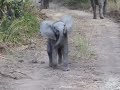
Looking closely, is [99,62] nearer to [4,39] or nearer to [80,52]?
[80,52]

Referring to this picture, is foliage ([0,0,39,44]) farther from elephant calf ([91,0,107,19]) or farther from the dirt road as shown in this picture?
elephant calf ([91,0,107,19])

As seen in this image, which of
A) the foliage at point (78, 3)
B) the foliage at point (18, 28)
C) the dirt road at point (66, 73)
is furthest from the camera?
the foliage at point (78, 3)

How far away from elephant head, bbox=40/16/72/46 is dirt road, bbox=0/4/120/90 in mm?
626

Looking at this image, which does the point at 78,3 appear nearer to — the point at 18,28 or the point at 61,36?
the point at 18,28

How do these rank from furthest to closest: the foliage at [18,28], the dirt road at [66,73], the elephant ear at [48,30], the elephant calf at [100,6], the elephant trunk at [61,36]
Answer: the elephant calf at [100,6]
the foliage at [18,28]
the elephant ear at [48,30]
the elephant trunk at [61,36]
the dirt road at [66,73]

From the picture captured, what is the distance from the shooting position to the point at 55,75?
25.2 feet

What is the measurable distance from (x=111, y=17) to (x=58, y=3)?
20.3 ft

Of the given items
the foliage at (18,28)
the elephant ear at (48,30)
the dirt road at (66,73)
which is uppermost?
the elephant ear at (48,30)

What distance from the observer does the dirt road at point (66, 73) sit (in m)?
7.04

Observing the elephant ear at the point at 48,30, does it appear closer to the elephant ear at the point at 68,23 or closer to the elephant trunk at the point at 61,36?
the elephant trunk at the point at 61,36

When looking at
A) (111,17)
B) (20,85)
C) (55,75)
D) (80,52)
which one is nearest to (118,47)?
(80,52)

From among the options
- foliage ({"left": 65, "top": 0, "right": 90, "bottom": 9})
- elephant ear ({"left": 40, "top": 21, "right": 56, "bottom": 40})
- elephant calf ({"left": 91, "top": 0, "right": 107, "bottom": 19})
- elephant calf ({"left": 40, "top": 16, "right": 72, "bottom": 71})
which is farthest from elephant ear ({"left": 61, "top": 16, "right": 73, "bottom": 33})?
foliage ({"left": 65, "top": 0, "right": 90, "bottom": 9})

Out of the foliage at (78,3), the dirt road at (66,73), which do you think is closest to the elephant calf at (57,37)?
the dirt road at (66,73)

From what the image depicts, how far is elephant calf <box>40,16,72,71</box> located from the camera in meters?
7.88
